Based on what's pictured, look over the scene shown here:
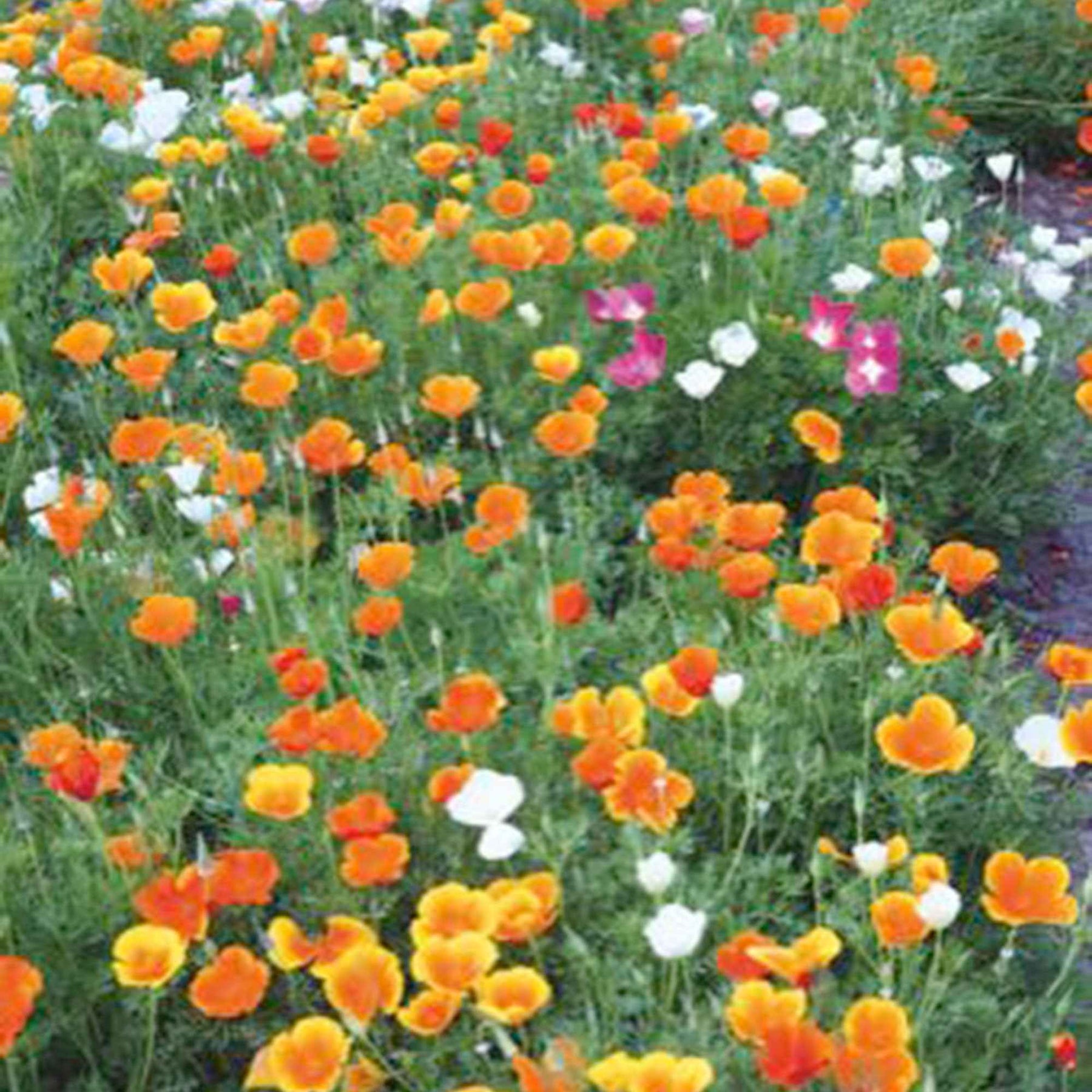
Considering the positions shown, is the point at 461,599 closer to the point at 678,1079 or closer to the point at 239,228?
the point at 678,1079

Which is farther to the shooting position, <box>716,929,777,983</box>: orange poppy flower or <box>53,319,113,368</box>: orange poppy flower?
<box>53,319,113,368</box>: orange poppy flower

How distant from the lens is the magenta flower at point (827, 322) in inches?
116

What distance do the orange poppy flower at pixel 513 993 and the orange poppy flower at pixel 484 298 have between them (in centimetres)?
132

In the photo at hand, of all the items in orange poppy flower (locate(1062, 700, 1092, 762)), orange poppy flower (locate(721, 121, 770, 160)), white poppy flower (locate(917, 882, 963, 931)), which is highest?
orange poppy flower (locate(721, 121, 770, 160))

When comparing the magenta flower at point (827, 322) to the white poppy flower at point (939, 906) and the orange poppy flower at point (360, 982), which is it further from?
the orange poppy flower at point (360, 982)

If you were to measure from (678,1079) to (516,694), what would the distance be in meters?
0.91

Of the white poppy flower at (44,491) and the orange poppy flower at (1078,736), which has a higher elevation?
the orange poppy flower at (1078,736)

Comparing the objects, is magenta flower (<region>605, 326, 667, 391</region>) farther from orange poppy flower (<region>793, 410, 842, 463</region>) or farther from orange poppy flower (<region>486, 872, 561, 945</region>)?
orange poppy flower (<region>486, 872, 561, 945</region>)

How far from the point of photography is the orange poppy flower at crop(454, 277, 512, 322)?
115 inches

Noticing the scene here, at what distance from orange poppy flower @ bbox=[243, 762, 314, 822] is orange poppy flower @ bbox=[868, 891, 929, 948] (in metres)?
0.62

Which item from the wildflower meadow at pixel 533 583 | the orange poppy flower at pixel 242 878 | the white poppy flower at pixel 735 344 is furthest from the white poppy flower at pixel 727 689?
the white poppy flower at pixel 735 344

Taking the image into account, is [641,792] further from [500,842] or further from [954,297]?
[954,297]

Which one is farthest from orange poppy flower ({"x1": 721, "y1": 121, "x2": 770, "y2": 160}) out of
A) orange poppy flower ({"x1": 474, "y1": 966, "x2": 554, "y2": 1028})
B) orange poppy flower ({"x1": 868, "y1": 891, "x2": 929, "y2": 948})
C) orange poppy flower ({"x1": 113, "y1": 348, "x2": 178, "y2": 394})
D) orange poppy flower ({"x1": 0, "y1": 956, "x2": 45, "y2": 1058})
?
orange poppy flower ({"x1": 0, "y1": 956, "x2": 45, "y2": 1058})

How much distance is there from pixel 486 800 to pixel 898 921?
1.48ft
